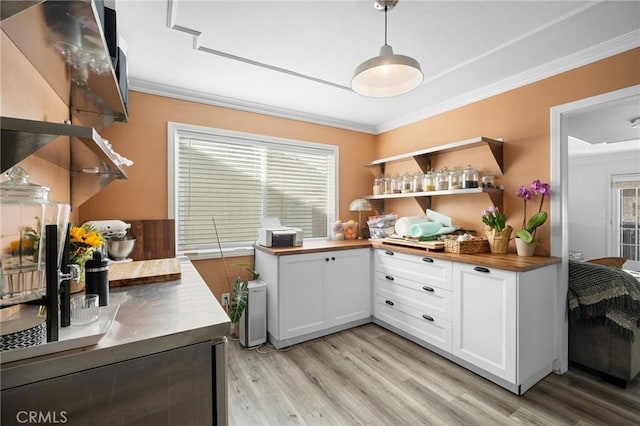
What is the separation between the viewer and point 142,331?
0.85 metres

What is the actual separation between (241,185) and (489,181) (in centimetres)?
242

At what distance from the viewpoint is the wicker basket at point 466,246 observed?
2406 mm

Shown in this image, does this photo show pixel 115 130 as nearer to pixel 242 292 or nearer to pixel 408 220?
pixel 242 292

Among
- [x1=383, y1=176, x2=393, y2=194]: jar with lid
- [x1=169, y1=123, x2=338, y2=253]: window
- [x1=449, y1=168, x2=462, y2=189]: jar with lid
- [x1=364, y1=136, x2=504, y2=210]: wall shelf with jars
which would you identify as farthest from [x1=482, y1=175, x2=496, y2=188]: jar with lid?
[x1=169, y1=123, x2=338, y2=253]: window

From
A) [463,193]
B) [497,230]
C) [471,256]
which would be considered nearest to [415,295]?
[471,256]

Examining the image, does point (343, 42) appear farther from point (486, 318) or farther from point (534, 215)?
point (486, 318)

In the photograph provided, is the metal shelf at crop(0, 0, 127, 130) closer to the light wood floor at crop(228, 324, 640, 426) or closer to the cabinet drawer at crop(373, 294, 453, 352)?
the light wood floor at crop(228, 324, 640, 426)

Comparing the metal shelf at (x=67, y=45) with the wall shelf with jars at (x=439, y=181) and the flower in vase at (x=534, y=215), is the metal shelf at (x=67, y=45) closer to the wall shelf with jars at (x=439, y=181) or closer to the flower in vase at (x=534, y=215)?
the wall shelf with jars at (x=439, y=181)

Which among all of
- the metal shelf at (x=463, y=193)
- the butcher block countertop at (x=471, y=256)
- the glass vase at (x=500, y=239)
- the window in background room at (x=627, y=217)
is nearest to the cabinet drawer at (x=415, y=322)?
the butcher block countertop at (x=471, y=256)

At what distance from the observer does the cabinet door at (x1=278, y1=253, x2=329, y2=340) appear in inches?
102

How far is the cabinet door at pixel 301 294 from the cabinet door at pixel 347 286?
0.08 meters

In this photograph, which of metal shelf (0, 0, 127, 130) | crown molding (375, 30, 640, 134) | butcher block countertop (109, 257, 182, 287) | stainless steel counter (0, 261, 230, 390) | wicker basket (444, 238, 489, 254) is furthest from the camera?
wicker basket (444, 238, 489, 254)

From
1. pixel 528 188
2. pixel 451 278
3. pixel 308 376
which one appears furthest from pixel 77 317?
pixel 528 188

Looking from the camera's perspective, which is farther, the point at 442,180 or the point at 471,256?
the point at 442,180
